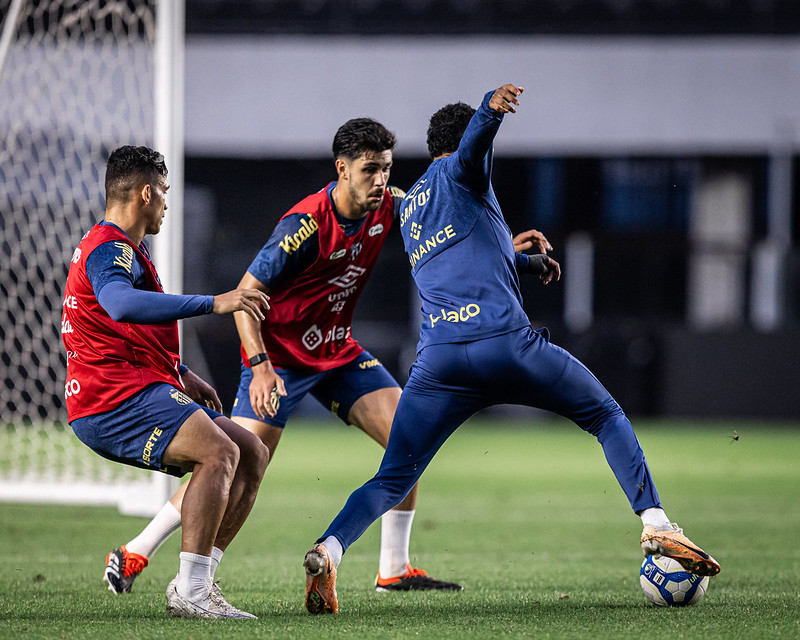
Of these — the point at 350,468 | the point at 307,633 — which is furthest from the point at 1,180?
the point at 307,633

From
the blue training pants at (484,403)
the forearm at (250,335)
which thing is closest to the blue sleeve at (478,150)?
the blue training pants at (484,403)

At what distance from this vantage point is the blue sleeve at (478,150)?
4273mm

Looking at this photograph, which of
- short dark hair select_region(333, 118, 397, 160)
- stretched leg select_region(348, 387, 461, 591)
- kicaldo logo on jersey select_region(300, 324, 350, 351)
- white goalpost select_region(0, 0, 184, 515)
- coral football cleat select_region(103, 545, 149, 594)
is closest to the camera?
short dark hair select_region(333, 118, 397, 160)

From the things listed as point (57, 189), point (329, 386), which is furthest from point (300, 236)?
point (57, 189)

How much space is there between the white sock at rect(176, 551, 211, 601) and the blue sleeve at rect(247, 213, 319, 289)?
1.38 m

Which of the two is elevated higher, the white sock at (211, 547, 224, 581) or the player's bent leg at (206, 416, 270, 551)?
the player's bent leg at (206, 416, 270, 551)

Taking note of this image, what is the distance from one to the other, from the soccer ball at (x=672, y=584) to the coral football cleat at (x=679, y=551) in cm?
37

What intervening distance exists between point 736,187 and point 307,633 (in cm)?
1934

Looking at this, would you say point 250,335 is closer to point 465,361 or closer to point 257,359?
point 257,359

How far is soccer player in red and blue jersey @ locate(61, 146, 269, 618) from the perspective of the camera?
4348mm

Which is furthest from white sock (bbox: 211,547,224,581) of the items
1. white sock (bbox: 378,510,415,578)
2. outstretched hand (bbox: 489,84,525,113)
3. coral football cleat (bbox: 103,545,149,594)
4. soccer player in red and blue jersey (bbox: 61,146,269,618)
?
outstretched hand (bbox: 489,84,525,113)

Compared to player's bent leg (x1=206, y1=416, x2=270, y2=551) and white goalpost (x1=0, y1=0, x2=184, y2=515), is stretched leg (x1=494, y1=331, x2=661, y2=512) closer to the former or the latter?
player's bent leg (x1=206, y1=416, x2=270, y2=551)

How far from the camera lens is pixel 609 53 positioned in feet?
68.1

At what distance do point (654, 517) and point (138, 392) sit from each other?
2070 mm
